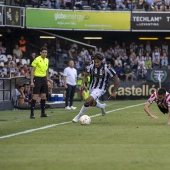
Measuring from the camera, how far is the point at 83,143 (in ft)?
42.1

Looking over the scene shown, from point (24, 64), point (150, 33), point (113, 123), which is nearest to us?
point (113, 123)

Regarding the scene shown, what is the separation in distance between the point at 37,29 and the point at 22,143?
2807 cm

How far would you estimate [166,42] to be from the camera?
1790 inches

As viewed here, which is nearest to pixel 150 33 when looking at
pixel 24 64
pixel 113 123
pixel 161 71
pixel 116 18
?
pixel 116 18

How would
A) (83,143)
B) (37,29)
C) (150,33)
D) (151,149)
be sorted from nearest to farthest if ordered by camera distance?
(151,149)
(83,143)
(37,29)
(150,33)

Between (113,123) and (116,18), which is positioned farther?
(116,18)

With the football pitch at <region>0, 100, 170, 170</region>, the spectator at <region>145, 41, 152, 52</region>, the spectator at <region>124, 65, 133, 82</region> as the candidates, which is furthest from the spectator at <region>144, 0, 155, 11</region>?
the football pitch at <region>0, 100, 170, 170</region>

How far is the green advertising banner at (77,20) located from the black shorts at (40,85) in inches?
705

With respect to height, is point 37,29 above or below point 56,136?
above

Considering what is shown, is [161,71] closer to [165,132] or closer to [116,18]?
[116,18]

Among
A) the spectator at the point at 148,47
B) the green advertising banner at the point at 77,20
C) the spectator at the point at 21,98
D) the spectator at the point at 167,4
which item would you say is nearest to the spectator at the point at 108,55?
the green advertising banner at the point at 77,20

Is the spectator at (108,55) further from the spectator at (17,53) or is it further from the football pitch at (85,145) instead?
the football pitch at (85,145)

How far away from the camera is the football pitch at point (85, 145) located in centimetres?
996

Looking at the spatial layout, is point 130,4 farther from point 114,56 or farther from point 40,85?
point 40,85
